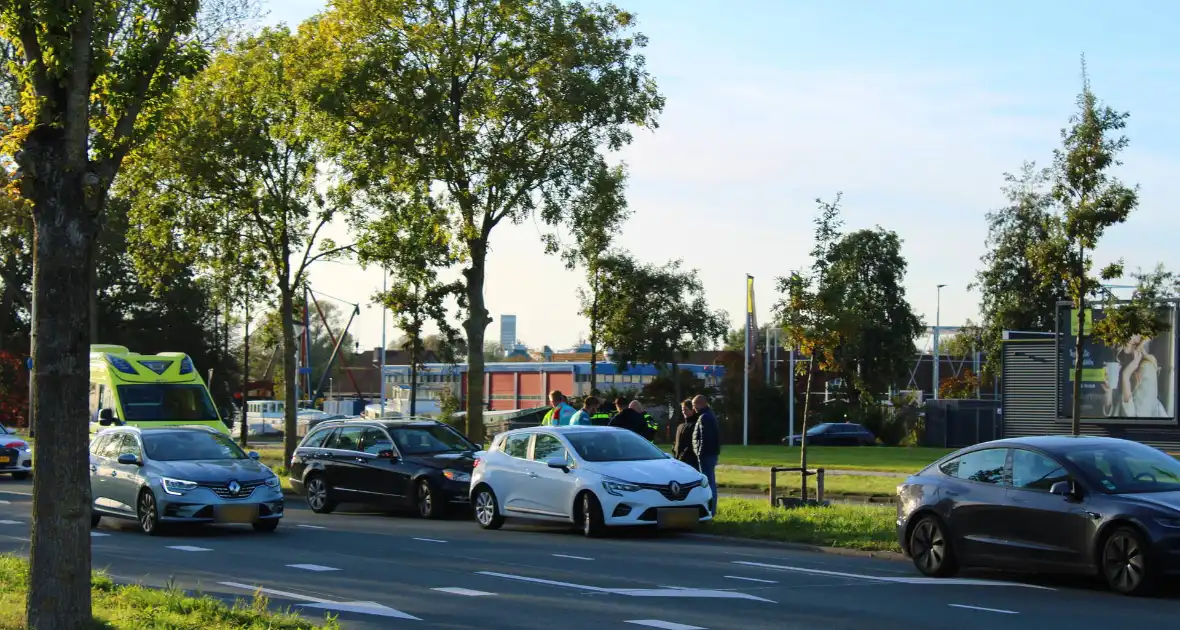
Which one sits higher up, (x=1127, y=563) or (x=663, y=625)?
(x=1127, y=563)

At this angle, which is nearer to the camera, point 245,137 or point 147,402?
point 147,402

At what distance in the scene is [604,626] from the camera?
1101 cm

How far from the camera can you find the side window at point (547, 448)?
19.8 meters

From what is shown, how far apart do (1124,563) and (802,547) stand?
18.7ft

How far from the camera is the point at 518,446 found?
20.6m

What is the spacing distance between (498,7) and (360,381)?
4654 inches

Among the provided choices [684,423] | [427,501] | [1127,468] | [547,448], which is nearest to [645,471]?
[547,448]

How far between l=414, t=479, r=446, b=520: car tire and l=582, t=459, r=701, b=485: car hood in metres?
4.07

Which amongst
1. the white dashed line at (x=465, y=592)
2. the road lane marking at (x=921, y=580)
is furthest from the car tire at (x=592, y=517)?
the white dashed line at (x=465, y=592)

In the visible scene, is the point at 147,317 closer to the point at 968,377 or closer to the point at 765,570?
the point at 968,377

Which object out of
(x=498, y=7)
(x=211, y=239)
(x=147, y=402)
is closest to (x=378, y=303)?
(x=211, y=239)

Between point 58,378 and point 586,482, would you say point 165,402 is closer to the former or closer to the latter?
point 586,482

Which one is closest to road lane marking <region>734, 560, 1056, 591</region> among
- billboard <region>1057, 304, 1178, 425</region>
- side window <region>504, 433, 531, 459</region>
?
side window <region>504, 433, 531, 459</region>

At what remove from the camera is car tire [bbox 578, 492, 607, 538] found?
749 inches
